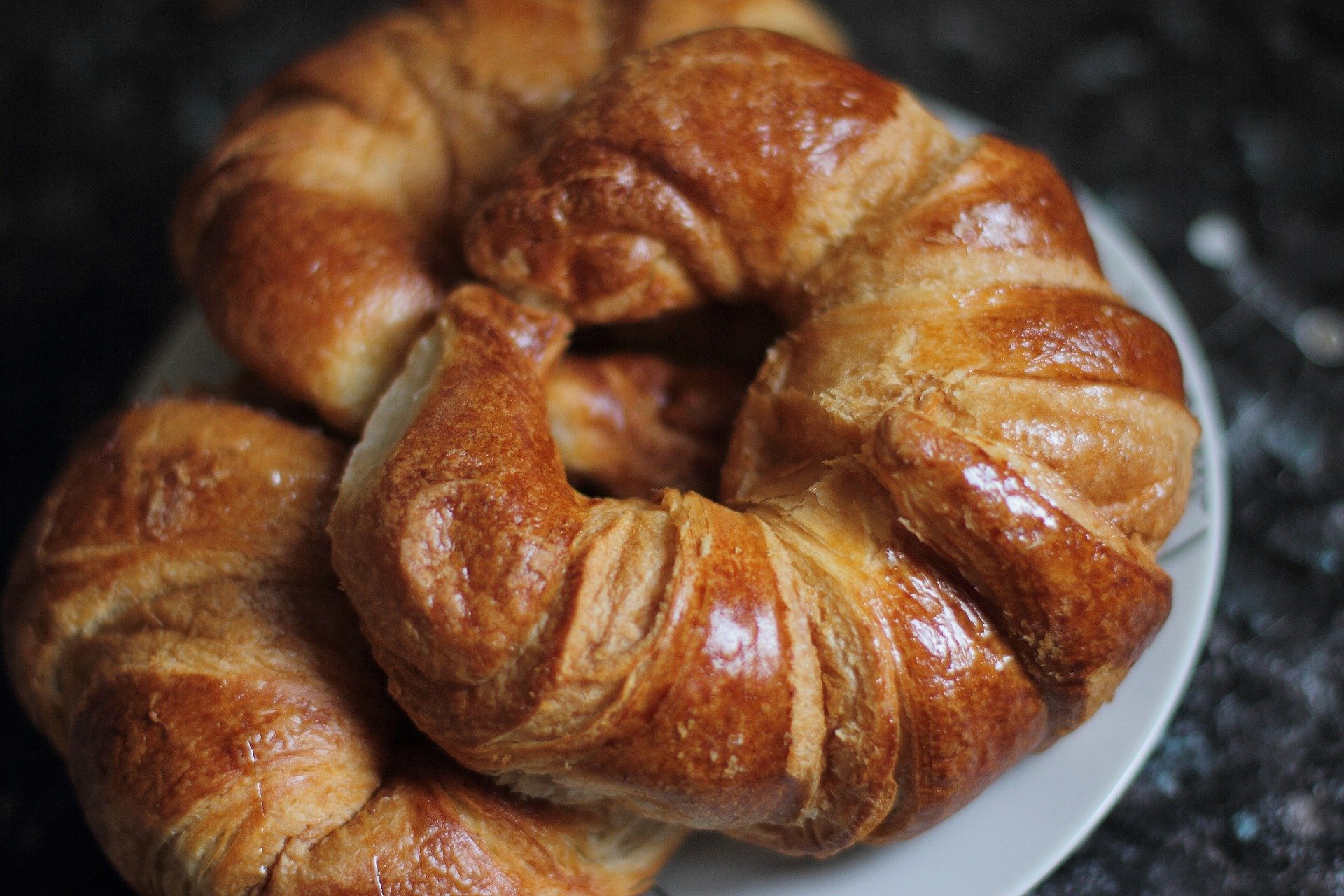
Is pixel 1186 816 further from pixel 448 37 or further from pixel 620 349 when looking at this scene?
pixel 448 37

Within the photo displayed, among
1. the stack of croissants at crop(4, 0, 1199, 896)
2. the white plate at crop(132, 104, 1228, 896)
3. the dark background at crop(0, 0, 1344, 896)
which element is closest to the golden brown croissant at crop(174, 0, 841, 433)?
the stack of croissants at crop(4, 0, 1199, 896)

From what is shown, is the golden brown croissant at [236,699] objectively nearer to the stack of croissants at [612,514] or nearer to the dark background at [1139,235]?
the stack of croissants at [612,514]

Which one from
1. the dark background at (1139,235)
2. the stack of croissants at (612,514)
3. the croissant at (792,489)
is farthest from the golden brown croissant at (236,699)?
the dark background at (1139,235)

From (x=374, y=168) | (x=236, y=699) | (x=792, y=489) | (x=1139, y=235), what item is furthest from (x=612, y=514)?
(x=1139, y=235)

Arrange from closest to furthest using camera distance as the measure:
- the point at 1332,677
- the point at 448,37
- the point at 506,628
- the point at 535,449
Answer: the point at 506,628, the point at 535,449, the point at 448,37, the point at 1332,677

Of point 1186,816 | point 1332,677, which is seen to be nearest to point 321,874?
point 1186,816

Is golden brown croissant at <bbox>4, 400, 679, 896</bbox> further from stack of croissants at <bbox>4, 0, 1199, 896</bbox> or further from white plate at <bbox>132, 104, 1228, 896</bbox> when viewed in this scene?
white plate at <bbox>132, 104, 1228, 896</bbox>
